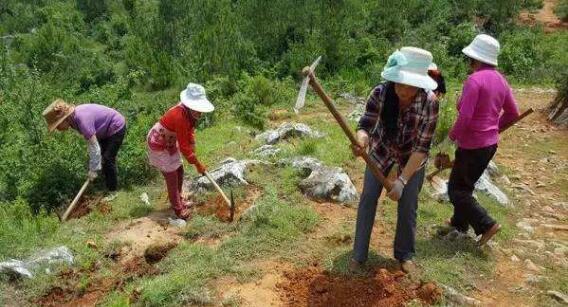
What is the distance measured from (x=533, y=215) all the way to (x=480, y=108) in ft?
6.17

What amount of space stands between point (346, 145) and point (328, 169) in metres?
1.12

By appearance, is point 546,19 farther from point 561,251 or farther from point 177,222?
point 177,222

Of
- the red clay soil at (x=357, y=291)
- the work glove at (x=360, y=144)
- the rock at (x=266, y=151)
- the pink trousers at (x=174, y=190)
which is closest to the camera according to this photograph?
the work glove at (x=360, y=144)

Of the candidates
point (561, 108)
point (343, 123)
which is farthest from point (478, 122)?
point (561, 108)

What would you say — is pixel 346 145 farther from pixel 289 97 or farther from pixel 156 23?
pixel 156 23

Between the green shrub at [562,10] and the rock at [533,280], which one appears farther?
the green shrub at [562,10]

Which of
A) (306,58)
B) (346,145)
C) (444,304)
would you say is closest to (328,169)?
(346,145)

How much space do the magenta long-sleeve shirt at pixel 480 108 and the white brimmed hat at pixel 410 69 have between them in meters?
0.86

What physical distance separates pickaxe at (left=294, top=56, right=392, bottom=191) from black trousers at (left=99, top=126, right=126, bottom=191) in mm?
3129

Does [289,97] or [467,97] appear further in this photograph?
[289,97]

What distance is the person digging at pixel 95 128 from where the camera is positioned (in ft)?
17.7

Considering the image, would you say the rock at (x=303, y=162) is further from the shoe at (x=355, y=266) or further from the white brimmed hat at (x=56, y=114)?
the white brimmed hat at (x=56, y=114)

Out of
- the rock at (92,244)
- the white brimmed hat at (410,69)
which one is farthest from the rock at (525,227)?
the rock at (92,244)

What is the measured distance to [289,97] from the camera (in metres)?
10.0
